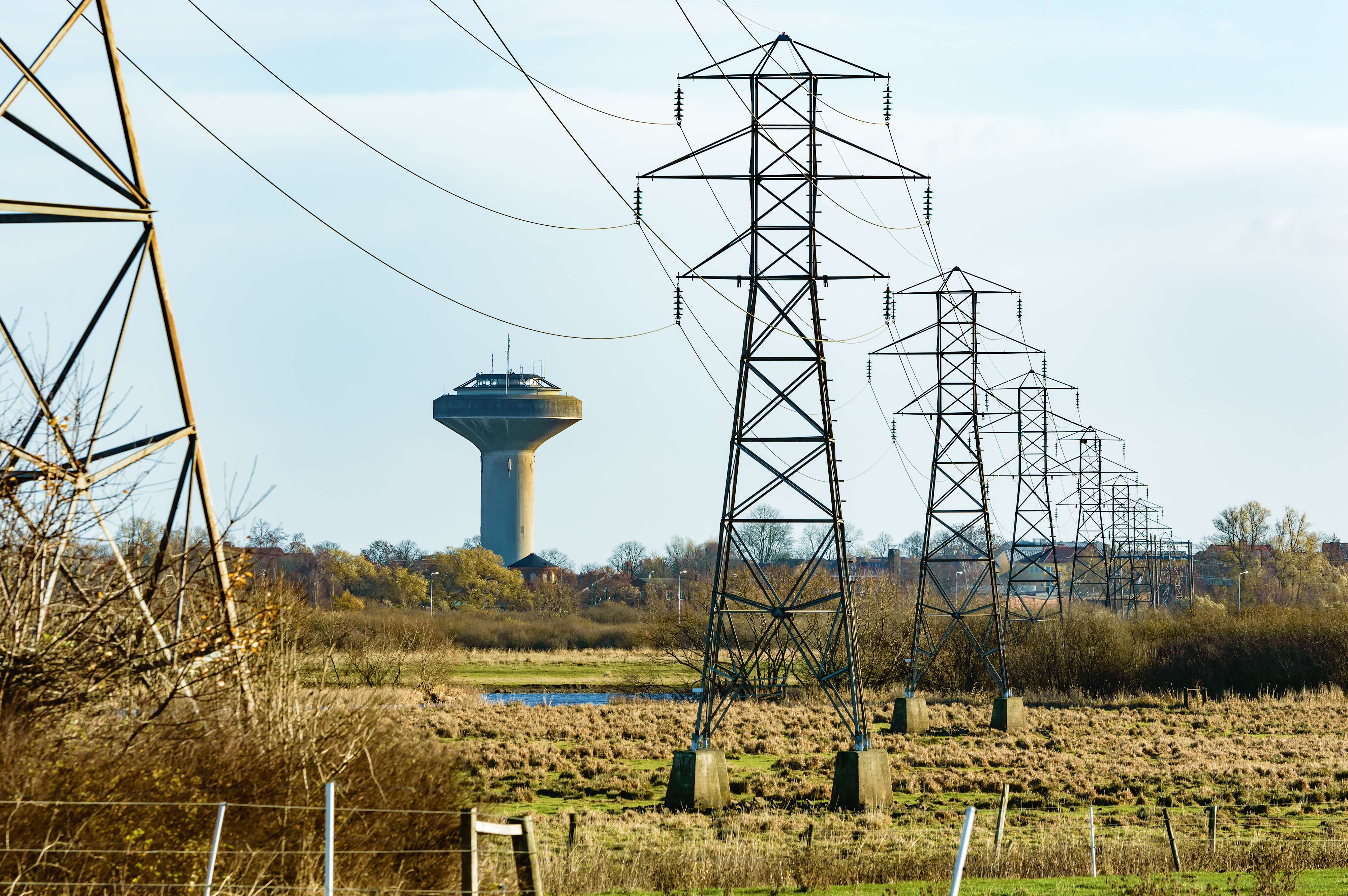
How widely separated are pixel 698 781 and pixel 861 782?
2955 mm

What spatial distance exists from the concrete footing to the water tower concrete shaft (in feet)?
420

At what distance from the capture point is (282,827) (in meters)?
13.0

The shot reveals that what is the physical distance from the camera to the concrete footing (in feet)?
79.2

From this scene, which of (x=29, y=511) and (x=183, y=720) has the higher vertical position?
(x=29, y=511)

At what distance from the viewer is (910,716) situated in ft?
134

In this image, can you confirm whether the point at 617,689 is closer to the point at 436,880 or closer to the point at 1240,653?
the point at 1240,653

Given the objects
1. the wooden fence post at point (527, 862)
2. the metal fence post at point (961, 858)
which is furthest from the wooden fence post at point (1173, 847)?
the wooden fence post at point (527, 862)

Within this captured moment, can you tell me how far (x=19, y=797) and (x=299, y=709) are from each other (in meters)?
2.99

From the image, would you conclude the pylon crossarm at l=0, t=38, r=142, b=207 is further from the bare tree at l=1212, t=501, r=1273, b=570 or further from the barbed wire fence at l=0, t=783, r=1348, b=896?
the bare tree at l=1212, t=501, r=1273, b=570

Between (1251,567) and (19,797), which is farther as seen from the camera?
(1251,567)

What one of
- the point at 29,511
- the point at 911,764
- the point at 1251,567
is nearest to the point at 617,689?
the point at 911,764

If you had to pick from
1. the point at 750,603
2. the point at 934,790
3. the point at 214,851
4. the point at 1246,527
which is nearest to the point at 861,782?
the point at 750,603

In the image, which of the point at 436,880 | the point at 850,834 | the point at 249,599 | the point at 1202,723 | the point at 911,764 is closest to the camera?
the point at 436,880

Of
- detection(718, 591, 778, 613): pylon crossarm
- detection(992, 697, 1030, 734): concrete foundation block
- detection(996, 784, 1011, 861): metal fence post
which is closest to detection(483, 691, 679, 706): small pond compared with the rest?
detection(992, 697, 1030, 734): concrete foundation block
